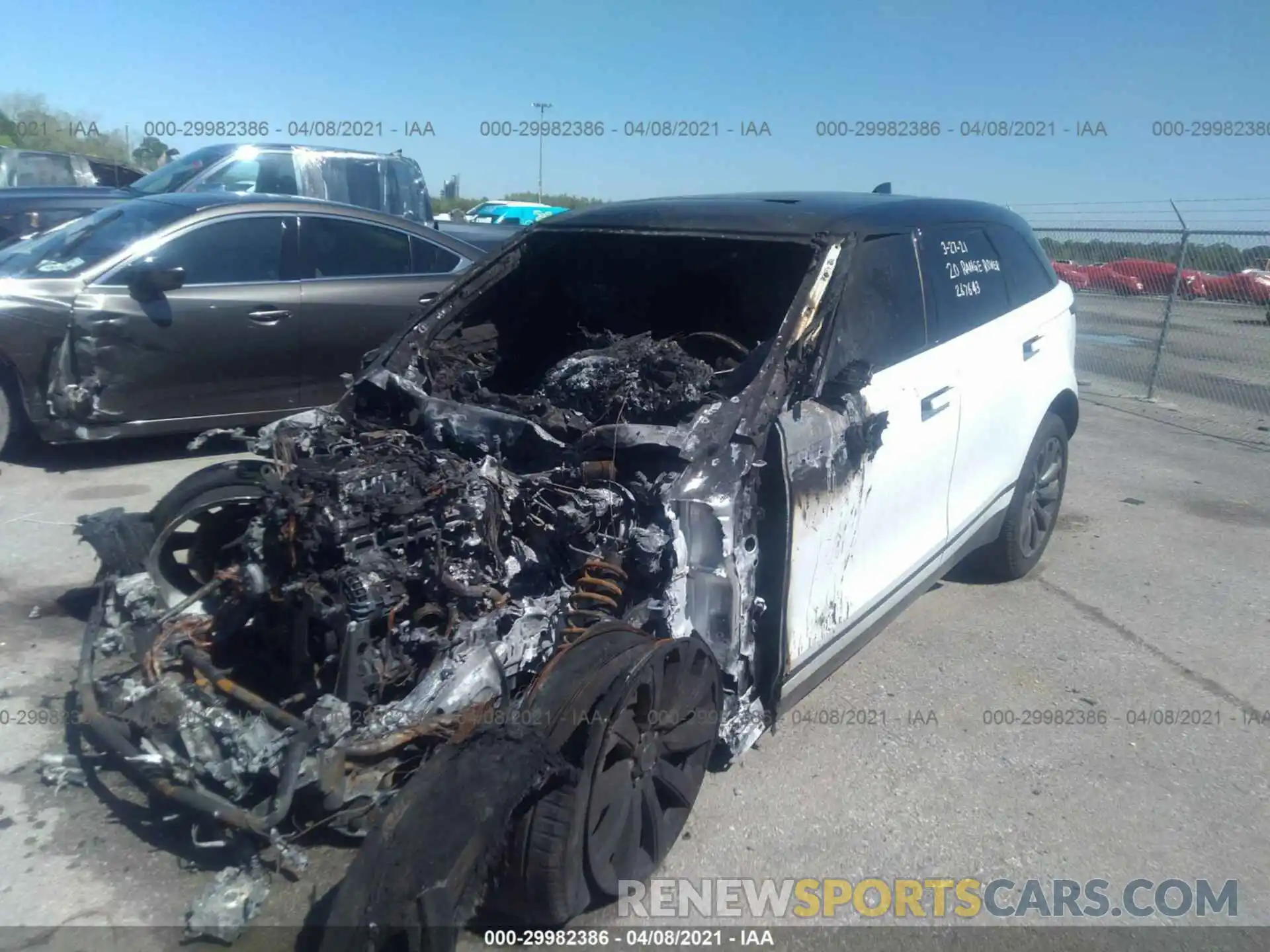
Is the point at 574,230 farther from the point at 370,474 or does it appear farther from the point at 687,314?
the point at 370,474

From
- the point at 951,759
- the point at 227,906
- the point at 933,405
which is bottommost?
the point at 951,759

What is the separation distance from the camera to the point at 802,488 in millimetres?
3057

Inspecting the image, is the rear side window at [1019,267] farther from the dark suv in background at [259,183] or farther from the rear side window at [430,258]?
the dark suv in background at [259,183]

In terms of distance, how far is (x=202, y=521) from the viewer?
3619 mm

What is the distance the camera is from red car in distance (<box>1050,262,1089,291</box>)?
44.1 feet

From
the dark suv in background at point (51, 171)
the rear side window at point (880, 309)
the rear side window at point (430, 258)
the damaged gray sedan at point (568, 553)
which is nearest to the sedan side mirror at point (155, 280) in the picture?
the rear side window at point (430, 258)

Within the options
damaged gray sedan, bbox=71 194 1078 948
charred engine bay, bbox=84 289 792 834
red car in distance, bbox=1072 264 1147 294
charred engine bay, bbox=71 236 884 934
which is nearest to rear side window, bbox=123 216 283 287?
damaged gray sedan, bbox=71 194 1078 948

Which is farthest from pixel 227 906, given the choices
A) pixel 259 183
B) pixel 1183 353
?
pixel 1183 353

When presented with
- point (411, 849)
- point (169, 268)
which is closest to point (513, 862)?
point (411, 849)

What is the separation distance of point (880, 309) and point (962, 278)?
85 cm

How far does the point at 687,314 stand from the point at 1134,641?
8.53 ft

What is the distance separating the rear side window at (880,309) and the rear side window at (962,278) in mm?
158
